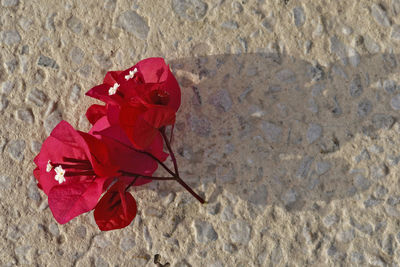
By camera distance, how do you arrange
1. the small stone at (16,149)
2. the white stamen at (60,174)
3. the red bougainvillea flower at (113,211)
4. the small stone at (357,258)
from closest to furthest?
the white stamen at (60,174) → the red bougainvillea flower at (113,211) → the small stone at (357,258) → the small stone at (16,149)

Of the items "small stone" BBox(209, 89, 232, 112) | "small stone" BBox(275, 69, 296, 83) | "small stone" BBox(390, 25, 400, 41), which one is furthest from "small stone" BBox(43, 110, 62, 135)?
"small stone" BBox(390, 25, 400, 41)

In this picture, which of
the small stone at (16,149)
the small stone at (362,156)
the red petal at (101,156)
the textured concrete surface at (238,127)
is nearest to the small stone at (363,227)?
the textured concrete surface at (238,127)

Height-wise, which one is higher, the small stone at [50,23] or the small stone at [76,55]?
the small stone at [50,23]

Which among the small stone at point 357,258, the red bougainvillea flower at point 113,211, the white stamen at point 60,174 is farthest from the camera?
the small stone at point 357,258

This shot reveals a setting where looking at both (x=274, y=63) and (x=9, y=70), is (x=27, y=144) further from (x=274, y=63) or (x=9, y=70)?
(x=274, y=63)

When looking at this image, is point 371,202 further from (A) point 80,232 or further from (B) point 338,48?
(A) point 80,232

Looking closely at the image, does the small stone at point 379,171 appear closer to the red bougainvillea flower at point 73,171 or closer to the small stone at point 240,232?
the small stone at point 240,232
